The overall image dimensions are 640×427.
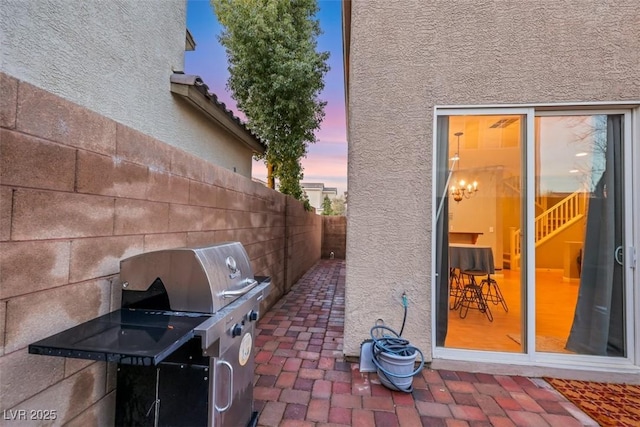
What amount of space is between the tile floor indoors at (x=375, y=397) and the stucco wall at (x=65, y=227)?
1588mm

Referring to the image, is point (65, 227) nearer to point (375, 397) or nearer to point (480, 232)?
point (375, 397)

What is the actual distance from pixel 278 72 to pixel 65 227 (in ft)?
22.8

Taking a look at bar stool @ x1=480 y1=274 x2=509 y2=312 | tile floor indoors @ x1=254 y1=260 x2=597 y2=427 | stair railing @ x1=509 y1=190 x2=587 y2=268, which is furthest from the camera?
bar stool @ x1=480 y1=274 x2=509 y2=312

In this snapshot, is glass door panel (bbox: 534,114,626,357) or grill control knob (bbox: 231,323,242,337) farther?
glass door panel (bbox: 534,114,626,357)

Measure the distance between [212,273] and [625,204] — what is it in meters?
4.74

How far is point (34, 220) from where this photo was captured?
4.78 feet

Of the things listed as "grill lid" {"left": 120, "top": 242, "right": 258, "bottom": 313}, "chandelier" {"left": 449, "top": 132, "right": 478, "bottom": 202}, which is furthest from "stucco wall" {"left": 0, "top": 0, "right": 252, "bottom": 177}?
"chandelier" {"left": 449, "top": 132, "right": 478, "bottom": 202}

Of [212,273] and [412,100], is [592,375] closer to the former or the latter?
[412,100]

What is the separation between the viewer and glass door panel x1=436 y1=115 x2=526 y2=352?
376 centimetres

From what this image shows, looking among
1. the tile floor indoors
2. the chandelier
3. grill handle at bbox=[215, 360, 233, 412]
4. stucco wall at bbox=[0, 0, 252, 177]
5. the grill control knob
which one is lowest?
the tile floor indoors

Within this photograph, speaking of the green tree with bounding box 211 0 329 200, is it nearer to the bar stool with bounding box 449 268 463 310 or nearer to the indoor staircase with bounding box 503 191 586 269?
the bar stool with bounding box 449 268 463 310

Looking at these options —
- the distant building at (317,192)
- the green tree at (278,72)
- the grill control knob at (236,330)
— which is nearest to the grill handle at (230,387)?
the grill control knob at (236,330)

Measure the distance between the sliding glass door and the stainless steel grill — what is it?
9.03 feet

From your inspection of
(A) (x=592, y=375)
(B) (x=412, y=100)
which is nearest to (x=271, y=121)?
(B) (x=412, y=100)
